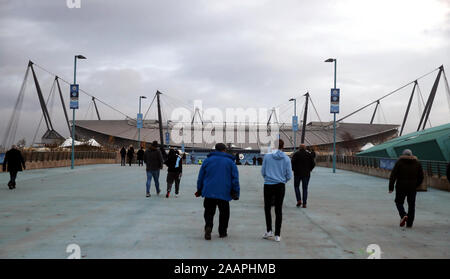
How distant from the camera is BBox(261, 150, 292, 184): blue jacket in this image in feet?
26.6

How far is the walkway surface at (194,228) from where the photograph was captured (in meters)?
6.93

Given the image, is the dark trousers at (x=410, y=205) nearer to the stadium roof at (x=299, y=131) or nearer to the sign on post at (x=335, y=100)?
the sign on post at (x=335, y=100)

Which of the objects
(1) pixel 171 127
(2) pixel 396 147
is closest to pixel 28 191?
(2) pixel 396 147

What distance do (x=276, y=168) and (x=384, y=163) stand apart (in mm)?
19686

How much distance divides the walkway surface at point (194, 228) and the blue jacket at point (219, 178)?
29.6 inches

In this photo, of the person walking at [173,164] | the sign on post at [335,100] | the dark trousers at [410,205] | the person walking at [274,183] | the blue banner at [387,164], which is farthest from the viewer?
the sign on post at [335,100]

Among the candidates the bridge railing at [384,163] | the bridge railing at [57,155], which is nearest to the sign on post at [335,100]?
the bridge railing at [384,163]

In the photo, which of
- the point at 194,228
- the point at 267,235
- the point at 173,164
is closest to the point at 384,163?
the point at 173,164

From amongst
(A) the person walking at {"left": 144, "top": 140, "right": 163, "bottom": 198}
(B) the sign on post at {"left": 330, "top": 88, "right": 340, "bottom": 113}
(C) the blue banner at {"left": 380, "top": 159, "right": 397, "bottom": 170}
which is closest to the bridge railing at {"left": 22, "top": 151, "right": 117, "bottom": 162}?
(A) the person walking at {"left": 144, "top": 140, "right": 163, "bottom": 198}

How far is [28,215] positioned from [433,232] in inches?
320

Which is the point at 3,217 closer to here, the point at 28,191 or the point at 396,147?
the point at 28,191

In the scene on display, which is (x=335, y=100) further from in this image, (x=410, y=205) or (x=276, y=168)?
(x=276, y=168)

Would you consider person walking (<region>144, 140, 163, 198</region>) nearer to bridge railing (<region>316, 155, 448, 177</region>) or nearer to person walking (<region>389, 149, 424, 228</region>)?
person walking (<region>389, 149, 424, 228</region>)

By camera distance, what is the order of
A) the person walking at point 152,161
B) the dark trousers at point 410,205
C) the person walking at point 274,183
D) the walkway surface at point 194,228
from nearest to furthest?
the walkway surface at point 194,228 → the person walking at point 274,183 → the dark trousers at point 410,205 → the person walking at point 152,161
